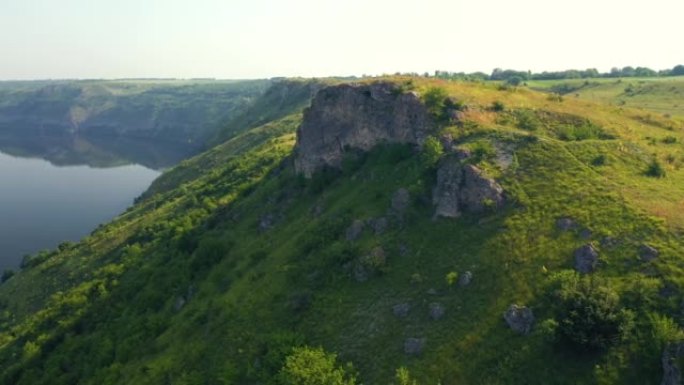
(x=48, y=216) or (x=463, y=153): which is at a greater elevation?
(x=463, y=153)

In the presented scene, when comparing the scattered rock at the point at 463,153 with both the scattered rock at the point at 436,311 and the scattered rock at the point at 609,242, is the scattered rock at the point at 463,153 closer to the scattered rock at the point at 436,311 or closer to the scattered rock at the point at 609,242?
the scattered rock at the point at 609,242

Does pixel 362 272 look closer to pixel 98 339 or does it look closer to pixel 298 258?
pixel 298 258

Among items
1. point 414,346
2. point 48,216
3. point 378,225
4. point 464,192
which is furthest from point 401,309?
point 48,216

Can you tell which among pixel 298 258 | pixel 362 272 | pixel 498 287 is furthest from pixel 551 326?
pixel 298 258

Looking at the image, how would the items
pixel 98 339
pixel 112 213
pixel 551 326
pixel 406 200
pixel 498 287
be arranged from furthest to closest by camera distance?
pixel 112 213 < pixel 98 339 < pixel 406 200 < pixel 498 287 < pixel 551 326

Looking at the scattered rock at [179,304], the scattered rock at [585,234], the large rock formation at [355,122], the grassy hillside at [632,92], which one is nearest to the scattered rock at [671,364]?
the scattered rock at [585,234]

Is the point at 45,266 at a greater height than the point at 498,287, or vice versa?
the point at 498,287

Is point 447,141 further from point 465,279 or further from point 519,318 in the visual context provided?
point 519,318

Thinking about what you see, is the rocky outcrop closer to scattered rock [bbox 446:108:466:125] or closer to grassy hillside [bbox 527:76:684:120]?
scattered rock [bbox 446:108:466:125]
